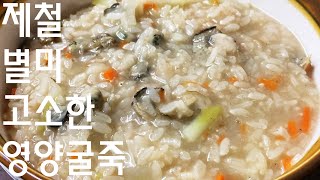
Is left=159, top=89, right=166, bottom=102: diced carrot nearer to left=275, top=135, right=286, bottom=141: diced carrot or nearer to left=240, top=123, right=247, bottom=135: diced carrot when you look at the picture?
left=240, top=123, right=247, bottom=135: diced carrot

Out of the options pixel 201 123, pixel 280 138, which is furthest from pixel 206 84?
pixel 280 138

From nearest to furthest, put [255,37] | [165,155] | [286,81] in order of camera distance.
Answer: [165,155] → [286,81] → [255,37]

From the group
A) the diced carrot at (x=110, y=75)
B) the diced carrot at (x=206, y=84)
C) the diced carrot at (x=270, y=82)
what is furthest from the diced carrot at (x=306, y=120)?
the diced carrot at (x=110, y=75)

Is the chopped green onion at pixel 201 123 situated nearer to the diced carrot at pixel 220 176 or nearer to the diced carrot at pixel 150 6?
the diced carrot at pixel 220 176

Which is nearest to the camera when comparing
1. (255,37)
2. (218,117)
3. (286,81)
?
(218,117)

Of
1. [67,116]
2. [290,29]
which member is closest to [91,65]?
[67,116]

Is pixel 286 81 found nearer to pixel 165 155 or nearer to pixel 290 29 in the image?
pixel 290 29
